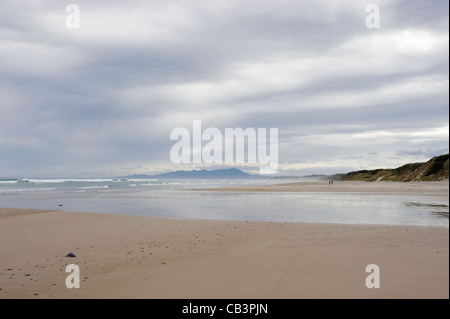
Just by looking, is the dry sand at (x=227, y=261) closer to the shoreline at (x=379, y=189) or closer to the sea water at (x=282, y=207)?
the sea water at (x=282, y=207)

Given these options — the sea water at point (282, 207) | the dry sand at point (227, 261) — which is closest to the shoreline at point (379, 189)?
the sea water at point (282, 207)

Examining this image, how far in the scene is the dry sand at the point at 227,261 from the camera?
6.97m

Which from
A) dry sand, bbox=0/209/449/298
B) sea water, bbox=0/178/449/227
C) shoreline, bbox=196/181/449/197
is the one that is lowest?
shoreline, bbox=196/181/449/197

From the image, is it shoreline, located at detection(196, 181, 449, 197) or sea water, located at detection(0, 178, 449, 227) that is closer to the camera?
sea water, located at detection(0, 178, 449, 227)

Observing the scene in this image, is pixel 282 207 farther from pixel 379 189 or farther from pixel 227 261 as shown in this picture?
pixel 379 189

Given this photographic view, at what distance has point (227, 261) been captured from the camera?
30.9 ft

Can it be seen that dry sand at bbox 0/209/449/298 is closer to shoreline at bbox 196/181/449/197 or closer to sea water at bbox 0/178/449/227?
sea water at bbox 0/178/449/227

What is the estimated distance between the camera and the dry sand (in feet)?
22.9

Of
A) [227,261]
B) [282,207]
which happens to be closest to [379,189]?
[282,207]

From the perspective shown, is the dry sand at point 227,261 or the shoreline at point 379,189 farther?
the shoreline at point 379,189

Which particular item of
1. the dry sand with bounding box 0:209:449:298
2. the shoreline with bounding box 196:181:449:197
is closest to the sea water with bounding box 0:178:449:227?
the dry sand with bounding box 0:209:449:298

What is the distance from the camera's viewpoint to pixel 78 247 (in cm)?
1194
